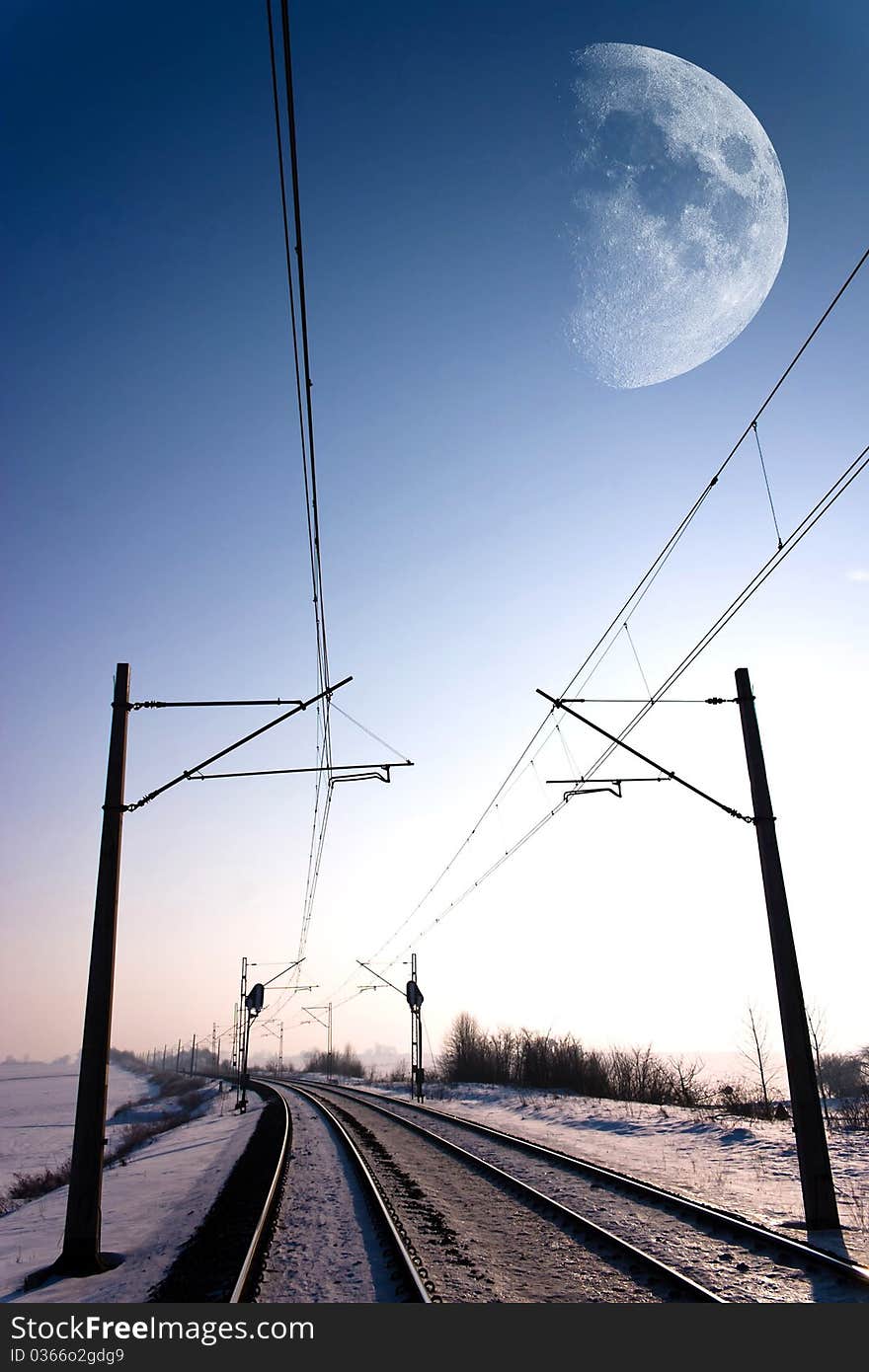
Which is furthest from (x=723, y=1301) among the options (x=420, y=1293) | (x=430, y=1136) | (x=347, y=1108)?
(x=347, y=1108)

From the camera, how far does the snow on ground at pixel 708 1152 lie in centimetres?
1337

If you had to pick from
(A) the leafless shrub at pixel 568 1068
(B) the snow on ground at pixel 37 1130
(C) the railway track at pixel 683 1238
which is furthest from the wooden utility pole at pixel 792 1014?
(B) the snow on ground at pixel 37 1130

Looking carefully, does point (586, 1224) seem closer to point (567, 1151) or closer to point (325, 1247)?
point (325, 1247)

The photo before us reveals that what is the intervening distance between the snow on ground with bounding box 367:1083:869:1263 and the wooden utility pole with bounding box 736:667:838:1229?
56 cm

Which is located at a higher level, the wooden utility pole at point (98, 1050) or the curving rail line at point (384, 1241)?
the wooden utility pole at point (98, 1050)

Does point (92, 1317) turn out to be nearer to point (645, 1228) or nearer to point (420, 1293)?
point (420, 1293)

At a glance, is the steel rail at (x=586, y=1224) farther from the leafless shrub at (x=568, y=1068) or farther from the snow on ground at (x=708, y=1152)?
the leafless shrub at (x=568, y=1068)

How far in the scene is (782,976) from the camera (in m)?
13.7

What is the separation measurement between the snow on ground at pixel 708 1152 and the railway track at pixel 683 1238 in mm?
855

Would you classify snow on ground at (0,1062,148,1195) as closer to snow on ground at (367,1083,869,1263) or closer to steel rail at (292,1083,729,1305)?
snow on ground at (367,1083,869,1263)

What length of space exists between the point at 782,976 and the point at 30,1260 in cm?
1251

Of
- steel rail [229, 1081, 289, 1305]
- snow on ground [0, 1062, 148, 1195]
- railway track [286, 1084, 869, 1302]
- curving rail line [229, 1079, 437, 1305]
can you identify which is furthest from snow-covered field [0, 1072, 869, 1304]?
snow on ground [0, 1062, 148, 1195]

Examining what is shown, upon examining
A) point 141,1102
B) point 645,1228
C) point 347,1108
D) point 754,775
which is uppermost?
point 754,775

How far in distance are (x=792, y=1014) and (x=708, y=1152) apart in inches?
331
